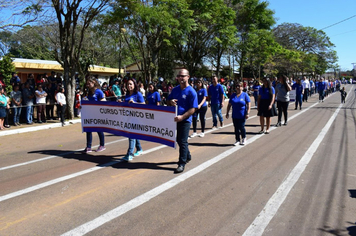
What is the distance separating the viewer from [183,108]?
20.1 feet

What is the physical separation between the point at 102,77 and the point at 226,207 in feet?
120

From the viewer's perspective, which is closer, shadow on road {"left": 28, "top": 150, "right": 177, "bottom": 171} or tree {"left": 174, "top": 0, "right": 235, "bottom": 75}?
shadow on road {"left": 28, "top": 150, "right": 177, "bottom": 171}

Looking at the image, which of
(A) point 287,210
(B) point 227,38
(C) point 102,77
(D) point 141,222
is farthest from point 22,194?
(C) point 102,77

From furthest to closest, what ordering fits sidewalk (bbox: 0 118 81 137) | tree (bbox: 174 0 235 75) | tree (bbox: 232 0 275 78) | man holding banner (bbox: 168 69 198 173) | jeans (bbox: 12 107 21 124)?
tree (bbox: 232 0 275 78), tree (bbox: 174 0 235 75), jeans (bbox: 12 107 21 124), sidewalk (bbox: 0 118 81 137), man holding banner (bbox: 168 69 198 173)

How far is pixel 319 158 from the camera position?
7.18 metres

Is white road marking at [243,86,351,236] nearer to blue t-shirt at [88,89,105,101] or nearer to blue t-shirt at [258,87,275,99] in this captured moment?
blue t-shirt at [258,87,275,99]

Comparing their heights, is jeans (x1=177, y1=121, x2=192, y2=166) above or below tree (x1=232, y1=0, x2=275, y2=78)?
below

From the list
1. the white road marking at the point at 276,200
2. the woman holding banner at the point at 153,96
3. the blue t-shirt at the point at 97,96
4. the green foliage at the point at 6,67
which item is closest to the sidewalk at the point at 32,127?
the blue t-shirt at the point at 97,96

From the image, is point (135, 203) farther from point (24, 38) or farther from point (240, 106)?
point (24, 38)

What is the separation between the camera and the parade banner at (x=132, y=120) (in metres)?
6.22

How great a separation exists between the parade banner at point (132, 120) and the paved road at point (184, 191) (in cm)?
66

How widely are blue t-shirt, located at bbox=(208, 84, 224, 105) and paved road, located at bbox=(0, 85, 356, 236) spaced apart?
2.77 metres

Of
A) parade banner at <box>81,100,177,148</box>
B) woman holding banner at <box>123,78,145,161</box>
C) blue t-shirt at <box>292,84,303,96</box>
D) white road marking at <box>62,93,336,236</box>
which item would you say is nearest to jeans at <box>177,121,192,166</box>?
parade banner at <box>81,100,177,148</box>

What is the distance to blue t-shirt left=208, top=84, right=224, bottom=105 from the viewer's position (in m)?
11.1
